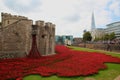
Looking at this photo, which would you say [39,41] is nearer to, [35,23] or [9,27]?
[35,23]

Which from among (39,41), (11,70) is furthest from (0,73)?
(39,41)

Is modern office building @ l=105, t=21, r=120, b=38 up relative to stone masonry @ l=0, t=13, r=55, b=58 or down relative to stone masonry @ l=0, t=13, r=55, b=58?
up

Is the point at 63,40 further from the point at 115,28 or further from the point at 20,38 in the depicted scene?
the point at 20,38

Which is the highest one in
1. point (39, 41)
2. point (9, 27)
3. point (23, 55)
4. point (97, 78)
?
point (9, 27)

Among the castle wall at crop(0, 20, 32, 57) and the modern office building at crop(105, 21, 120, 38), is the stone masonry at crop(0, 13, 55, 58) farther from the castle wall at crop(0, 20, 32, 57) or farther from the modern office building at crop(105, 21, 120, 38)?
the modern office building at crop(105, 21, 120, 38)

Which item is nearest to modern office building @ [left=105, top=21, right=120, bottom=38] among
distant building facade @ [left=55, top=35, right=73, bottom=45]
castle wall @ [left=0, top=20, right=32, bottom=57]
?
distant building facade @ [left=55, top=35, right=73, bottom=45]

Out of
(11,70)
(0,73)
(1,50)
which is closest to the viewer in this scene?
(0,73)

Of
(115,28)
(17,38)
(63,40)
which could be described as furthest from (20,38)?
(115,28)

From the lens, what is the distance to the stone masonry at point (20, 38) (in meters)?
21.1

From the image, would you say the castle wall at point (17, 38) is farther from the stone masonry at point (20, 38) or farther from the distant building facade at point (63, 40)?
the distant building facade at point (63, 40)

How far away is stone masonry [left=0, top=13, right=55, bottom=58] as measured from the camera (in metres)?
21.1

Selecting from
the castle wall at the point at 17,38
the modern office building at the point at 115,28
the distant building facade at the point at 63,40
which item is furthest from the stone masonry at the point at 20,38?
the modern office building at the point at 115,28

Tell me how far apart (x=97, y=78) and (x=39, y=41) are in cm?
1361

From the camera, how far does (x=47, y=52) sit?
28.7m
